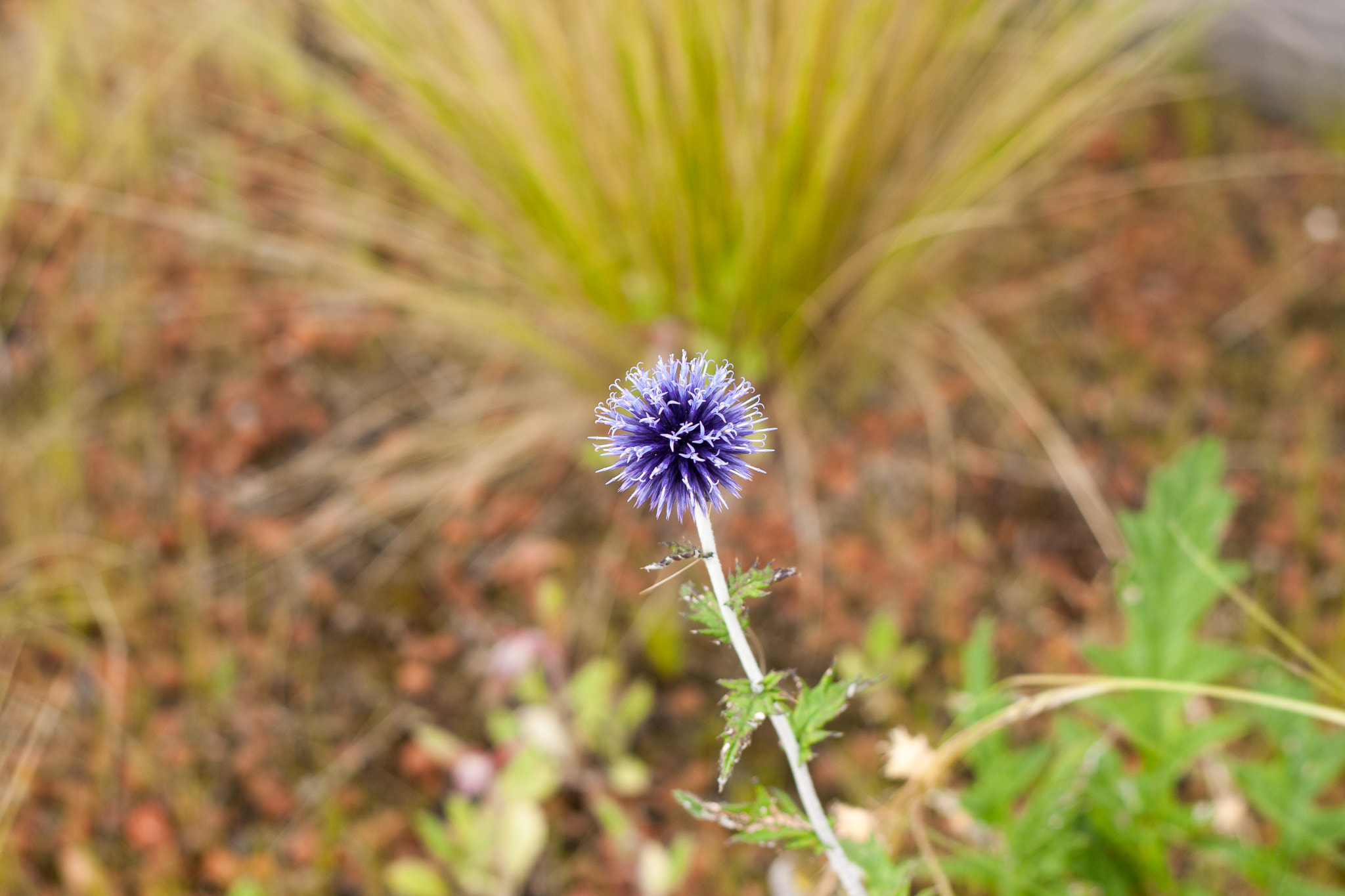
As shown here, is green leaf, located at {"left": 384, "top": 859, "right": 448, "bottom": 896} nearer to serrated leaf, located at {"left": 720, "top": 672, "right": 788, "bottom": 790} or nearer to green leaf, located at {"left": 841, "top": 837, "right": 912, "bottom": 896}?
green leaf, located at {"left": 841, "top": 837, "right": 912, "bottom": 896}

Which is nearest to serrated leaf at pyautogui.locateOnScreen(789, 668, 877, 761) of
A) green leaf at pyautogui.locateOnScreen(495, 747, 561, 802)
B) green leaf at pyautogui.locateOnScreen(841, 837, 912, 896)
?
green leaf at pyautogui.locateOnScreen(841, 837, 912, 896)

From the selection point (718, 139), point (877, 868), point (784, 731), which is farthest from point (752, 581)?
point (718, 139)

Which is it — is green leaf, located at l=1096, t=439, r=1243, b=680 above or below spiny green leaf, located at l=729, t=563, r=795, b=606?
above

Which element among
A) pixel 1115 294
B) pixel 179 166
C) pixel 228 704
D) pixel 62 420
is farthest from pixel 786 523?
pixel 179 166

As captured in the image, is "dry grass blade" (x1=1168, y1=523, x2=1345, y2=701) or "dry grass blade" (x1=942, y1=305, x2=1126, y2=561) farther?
"dry grass blade" (x1=942, y1=305, x2=1126, y2=561)

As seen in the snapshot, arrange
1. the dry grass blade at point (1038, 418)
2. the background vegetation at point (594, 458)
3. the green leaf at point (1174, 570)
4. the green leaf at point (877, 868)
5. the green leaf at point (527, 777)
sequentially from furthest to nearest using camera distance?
1. the dry grass blade at point (1038, 418)
2. the background vegetation at point (594, 458)
3. the green leaf at point (527, 777)
4. the green leaf at point (1174, 570)
5. the green leaf at point (877, 868)

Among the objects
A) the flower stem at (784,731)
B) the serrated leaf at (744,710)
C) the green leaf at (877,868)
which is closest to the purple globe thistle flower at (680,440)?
the flower stem at (784,731)

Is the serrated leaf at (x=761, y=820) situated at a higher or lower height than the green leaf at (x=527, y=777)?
lower

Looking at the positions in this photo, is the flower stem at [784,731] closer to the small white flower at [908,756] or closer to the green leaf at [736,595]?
the green leaf at [736,595]
